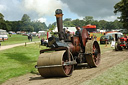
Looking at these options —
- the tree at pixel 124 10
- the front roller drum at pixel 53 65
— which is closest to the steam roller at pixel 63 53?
the front roller drum at pixel 53 65

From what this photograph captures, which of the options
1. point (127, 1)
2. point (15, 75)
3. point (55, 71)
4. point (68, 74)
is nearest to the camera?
point (55, 71)

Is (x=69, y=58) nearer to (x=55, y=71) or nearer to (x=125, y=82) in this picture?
(x=55, y=71)

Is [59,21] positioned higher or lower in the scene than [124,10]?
lower

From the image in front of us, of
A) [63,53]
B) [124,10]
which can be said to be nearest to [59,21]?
[63,53]

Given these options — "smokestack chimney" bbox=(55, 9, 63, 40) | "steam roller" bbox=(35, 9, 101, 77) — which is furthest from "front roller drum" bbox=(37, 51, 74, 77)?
"smokestack chimney" bbox=(55, 9, 63, 40)

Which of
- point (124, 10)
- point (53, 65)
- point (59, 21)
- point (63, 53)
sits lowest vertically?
point (53, 65)

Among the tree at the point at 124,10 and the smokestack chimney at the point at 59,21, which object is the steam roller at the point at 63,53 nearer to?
the smokestack chimney at the point at 59,21

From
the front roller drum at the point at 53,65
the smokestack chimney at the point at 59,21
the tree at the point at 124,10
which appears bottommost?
the front roller drum at the point at 53,65

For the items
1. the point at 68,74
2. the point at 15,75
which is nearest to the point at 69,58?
the point at 68,74

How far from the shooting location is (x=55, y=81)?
21.2ft

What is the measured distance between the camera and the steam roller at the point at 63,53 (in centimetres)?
668

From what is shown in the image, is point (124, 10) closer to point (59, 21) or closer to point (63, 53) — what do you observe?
point (59, 21)

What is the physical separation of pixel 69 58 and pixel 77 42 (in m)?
1.75

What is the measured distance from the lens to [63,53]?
22.1 feet
